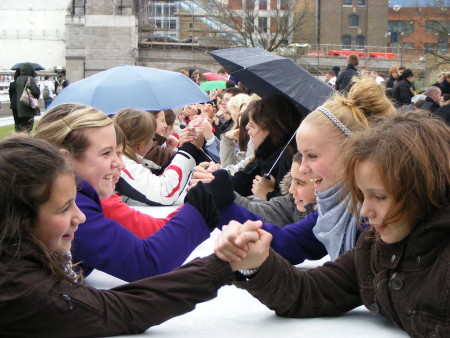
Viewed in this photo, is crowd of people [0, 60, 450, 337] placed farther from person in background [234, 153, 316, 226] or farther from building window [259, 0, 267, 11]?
building window [259, 0, 267, 11]

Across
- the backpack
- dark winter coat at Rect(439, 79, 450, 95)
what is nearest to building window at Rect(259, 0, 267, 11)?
the backpack

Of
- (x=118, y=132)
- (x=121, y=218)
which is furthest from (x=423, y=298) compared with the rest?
(x=118, y=132)

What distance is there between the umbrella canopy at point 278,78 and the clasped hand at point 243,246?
1.67 m

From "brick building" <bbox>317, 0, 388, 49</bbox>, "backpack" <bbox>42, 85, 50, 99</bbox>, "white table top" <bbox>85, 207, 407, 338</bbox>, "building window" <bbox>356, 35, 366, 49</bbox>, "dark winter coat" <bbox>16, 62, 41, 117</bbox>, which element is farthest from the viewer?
"building window" <bbox>356, 35, 366, 49</bbox>

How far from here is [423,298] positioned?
1508 mm

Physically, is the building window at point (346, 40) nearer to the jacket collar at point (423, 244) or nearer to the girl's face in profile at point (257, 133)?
the girl's face in profile at point (257, 133)

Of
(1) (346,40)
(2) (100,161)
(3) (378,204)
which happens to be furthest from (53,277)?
(1) (346,40)

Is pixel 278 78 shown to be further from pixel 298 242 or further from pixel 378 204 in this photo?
pixel 378 204

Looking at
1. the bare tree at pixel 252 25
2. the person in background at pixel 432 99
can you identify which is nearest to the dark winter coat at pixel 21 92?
the person in background at pixel 432 99

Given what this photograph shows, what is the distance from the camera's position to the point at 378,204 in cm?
158

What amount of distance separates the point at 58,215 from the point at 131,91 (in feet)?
10.5

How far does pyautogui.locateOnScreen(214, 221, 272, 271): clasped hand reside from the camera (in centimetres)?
168

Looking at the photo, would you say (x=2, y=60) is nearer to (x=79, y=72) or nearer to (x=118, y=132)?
(x=79, y=72)

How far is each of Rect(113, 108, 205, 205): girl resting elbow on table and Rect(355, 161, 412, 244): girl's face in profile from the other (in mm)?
2010
